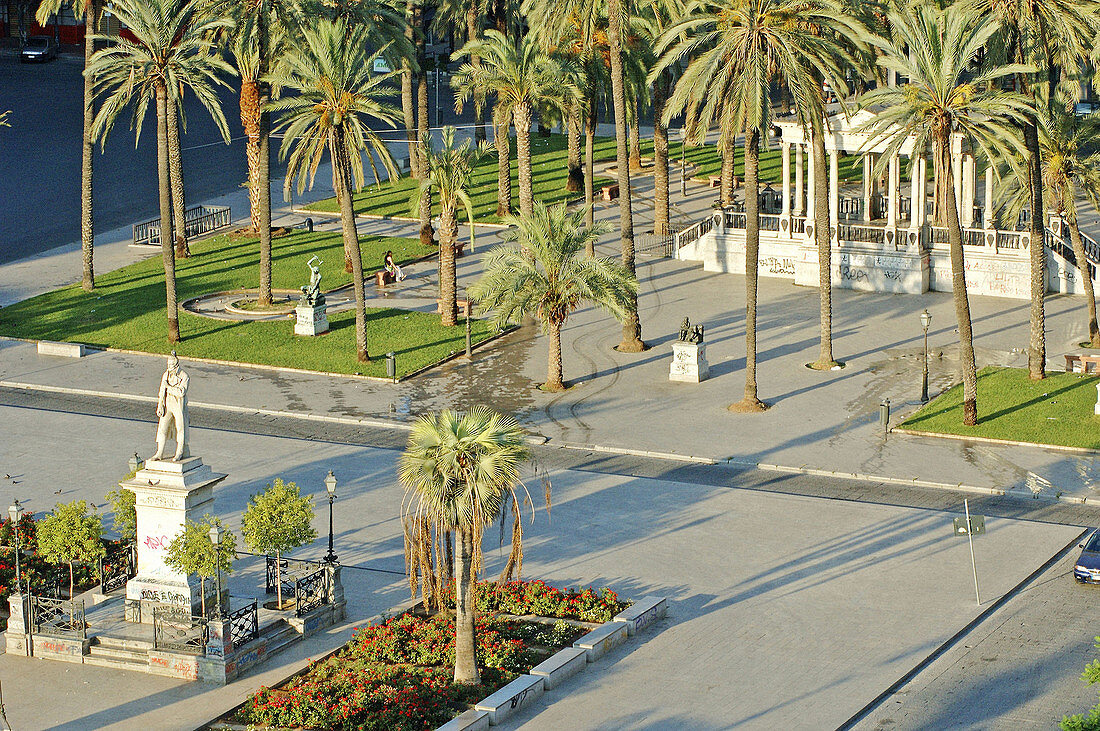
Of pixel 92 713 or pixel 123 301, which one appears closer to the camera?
pixel 92 713

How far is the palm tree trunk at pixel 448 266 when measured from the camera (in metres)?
58.1

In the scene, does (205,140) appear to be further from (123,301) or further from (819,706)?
(819,706)

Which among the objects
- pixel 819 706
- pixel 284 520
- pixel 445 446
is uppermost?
pixel 445 446

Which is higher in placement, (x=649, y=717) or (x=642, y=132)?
(x=642, y=132)

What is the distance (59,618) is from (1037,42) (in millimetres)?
32294

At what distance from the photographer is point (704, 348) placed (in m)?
53.4

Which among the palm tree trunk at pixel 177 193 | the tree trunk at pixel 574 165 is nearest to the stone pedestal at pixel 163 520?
the palm tree trunk at pixel 177 193

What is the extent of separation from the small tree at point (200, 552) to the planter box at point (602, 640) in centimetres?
704

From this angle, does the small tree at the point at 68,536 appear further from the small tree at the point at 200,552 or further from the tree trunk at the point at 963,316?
the tree trunk at the point at 963,316

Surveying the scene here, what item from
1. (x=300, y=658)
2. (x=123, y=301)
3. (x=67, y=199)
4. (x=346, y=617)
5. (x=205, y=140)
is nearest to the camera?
(x=300, y=658)

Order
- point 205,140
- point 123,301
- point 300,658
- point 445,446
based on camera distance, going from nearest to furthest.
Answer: point 445,446
point 300,658
point 123,301
point 205,140

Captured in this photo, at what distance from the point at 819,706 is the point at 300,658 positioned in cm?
1014

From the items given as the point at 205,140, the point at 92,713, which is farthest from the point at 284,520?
the point at 205,140

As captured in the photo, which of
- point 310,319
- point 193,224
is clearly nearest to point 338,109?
point 310,319
